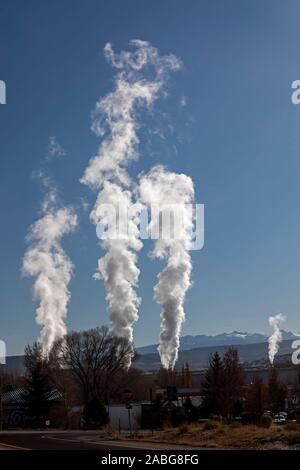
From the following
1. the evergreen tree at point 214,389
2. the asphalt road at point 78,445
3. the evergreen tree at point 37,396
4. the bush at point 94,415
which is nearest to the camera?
the asphalt road at point 78,445

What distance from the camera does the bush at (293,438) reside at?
28.8 m

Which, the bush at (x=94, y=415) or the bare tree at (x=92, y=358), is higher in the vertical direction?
the bare tree at (x=92, y=358)

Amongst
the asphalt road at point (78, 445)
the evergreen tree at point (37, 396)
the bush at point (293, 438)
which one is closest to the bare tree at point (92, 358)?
the evergreen tree at point (37, 396)

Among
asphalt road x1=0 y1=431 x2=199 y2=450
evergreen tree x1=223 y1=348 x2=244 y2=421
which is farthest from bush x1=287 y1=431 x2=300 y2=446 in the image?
evergreen tree x1=223 y1=348 x2=244 y2=421

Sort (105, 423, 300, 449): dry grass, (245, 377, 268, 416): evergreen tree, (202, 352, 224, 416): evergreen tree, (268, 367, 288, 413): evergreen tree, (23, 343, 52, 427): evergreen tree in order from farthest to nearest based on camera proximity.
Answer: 1. (268, 367, 288, 413): evergreen tree
2. (23, 343, 52, 427): evergreen tree
3. (245, 377, 268, 416): evergreen tree
4. (202, 352, 224, 416): evergreen tree
5. (105, 423, 300, 449): dry grass

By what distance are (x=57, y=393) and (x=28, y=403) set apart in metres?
7.06

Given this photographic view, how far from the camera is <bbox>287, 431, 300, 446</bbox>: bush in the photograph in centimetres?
2879

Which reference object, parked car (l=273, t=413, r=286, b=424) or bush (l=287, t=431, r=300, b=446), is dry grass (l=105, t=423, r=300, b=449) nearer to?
bush (l=287, t=431, r=300, b=446)

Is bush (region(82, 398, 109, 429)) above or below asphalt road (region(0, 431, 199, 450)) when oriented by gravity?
below

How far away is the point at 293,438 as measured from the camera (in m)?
29.4

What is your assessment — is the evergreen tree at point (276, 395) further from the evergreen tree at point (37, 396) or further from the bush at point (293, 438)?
the bush at point (293, 438)
